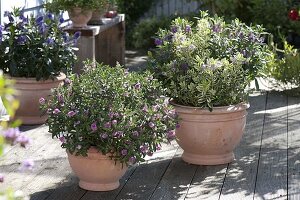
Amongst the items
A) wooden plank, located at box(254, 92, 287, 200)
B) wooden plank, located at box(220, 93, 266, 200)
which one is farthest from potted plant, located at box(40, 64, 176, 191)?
wooden plank, located at box(254, 92, 287, 200)

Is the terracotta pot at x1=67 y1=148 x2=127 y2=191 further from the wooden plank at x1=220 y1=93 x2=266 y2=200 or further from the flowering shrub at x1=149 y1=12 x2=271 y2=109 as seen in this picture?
the flowering shrub at x1=149 y1=12 x2=271 y2=109

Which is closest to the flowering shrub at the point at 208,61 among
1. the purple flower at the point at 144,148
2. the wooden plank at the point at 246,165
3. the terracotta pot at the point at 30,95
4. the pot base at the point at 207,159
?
the pot base at the point at 207,159

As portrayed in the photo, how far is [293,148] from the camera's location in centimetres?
568

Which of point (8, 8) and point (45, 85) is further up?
point (8, 8)

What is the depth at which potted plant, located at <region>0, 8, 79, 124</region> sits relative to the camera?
6.28m

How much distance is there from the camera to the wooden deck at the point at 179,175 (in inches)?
177

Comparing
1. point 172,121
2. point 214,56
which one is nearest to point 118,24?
point 214,56

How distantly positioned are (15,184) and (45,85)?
1.83 m

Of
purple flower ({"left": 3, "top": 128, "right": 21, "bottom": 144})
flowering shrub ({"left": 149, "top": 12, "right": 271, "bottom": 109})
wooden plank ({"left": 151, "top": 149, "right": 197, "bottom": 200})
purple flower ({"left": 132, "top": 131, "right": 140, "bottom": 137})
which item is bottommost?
wooden plank ({"left": 151, "top": 149, "right": 197, "bottom": 200})

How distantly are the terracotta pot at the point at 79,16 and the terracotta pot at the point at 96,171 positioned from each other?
11.3 ft

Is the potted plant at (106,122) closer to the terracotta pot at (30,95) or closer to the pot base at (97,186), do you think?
the pot base at (97,186)

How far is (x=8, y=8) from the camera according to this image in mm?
7012

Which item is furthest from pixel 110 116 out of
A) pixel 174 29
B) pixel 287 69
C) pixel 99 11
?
pixel 99 11

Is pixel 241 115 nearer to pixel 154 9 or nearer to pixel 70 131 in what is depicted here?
pixel 70 131
